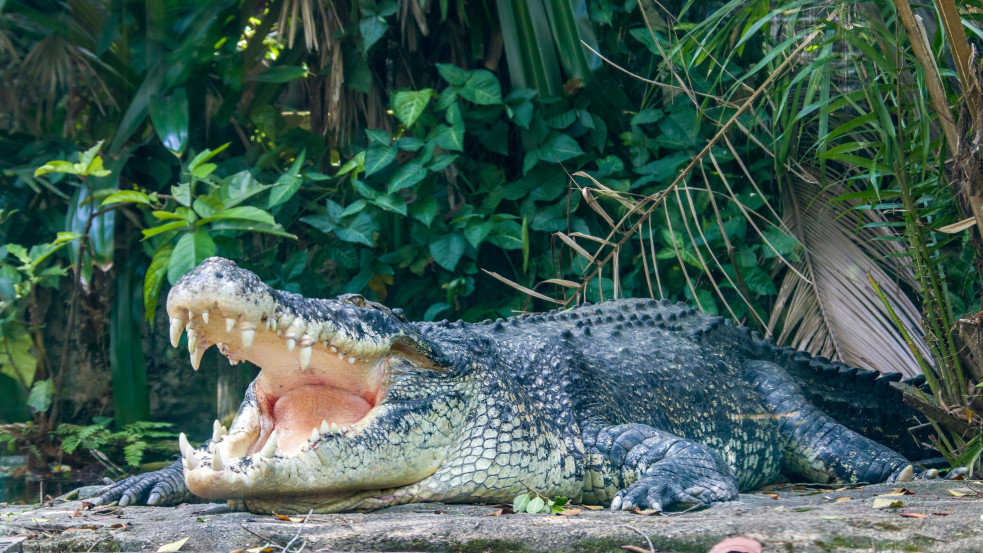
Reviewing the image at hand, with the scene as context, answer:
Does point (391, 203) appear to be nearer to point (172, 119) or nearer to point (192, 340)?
point (172, 119)

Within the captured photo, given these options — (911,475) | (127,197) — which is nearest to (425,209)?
(127,197)

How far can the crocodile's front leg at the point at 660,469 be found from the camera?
2.48 m

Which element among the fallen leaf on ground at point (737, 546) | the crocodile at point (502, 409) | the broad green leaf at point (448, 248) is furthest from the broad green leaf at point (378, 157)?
the fallen leaf on ground at point (737, 546)

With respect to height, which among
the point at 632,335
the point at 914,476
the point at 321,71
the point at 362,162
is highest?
the point at 321,71

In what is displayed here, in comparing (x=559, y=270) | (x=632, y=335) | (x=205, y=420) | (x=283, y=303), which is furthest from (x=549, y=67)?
(x=205, y=420)

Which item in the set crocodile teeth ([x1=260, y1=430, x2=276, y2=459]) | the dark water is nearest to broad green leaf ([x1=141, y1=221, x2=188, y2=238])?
the dark water

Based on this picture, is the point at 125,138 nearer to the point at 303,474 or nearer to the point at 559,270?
the point at 559,270

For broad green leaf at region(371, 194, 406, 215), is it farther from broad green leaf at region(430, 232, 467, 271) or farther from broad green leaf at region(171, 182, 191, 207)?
broad green leaf at region(171, 182, 191, 207)

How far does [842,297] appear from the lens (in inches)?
173

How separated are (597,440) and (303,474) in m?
1.17

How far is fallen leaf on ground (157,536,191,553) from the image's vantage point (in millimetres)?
1907

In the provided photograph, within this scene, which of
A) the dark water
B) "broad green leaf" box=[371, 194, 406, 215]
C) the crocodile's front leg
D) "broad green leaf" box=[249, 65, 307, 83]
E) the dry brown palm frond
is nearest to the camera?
→ the crocodile's front leg

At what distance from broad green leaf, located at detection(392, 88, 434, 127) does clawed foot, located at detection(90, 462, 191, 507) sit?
2363 mm

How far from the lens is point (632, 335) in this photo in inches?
148
